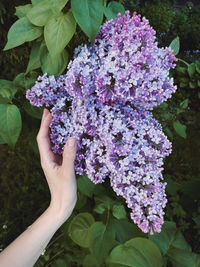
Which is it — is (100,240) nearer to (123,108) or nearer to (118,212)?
(118,212)

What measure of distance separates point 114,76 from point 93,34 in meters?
0.12

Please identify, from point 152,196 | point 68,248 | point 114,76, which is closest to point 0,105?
point 114,76

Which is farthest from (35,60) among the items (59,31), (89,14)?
(89,14)

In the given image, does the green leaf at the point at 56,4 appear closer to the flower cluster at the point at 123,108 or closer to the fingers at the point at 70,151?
the flower cluster at the point at 123,108

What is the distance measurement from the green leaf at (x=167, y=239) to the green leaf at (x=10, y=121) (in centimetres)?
60

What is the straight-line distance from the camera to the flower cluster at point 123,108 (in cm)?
60

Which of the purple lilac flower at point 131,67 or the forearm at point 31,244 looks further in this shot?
the forearm at point 31,244

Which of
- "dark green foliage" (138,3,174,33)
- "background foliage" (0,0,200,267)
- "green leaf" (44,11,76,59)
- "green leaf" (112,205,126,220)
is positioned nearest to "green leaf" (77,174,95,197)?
"background foliage" (0,0,200,267)

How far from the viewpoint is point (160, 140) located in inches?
26.5

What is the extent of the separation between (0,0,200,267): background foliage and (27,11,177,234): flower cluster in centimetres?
7

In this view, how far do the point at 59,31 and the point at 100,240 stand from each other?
649 millimetres

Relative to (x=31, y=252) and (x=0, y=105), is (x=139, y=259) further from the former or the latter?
(x=0, y=105)

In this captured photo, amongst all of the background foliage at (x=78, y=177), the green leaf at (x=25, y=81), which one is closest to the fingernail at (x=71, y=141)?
the background foliage at (x=78, y=177)

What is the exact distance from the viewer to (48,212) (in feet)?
2.67
